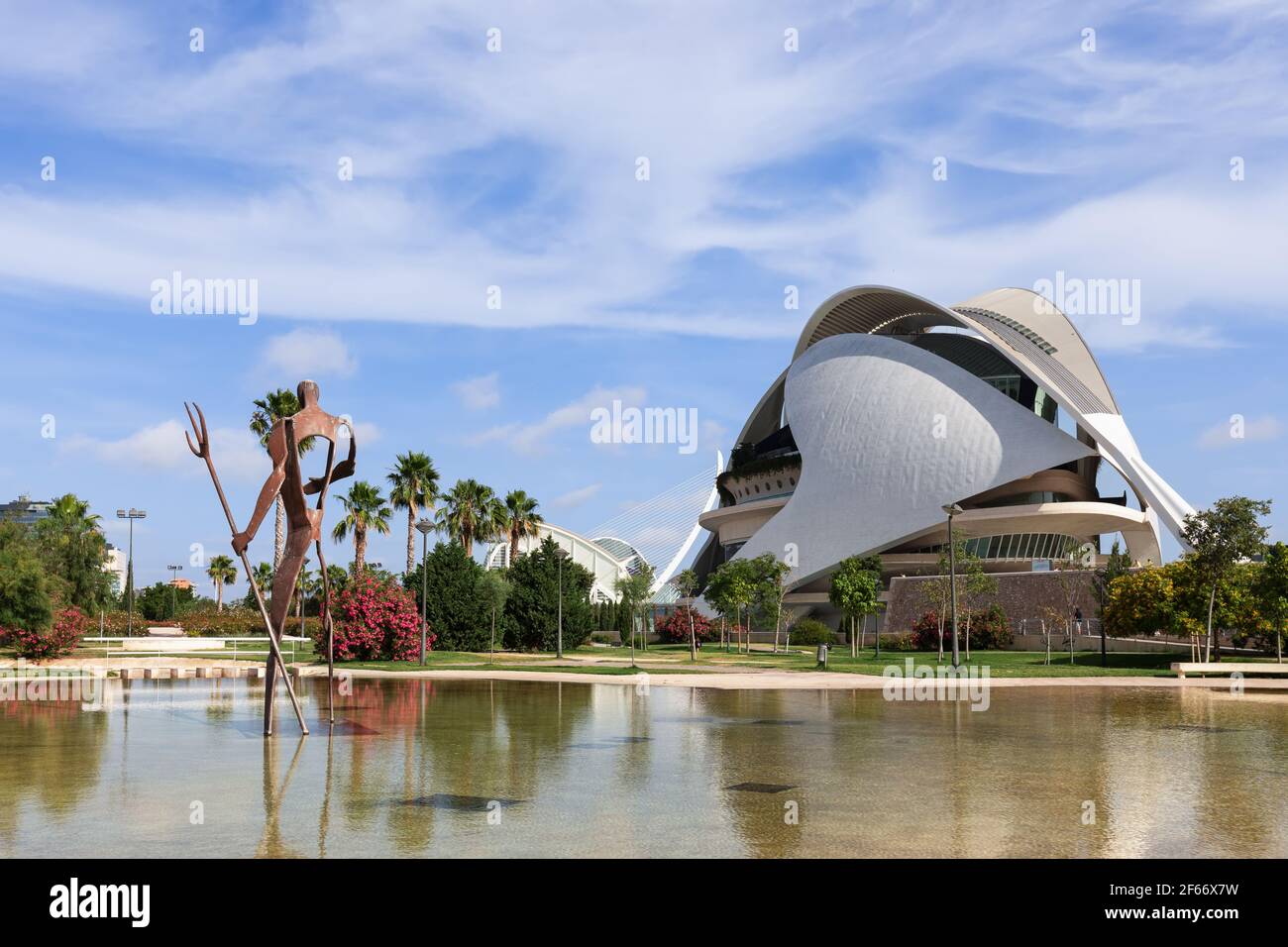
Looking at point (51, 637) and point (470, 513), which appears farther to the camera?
point (470, 513)

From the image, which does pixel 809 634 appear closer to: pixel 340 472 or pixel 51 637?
pixel 51 637

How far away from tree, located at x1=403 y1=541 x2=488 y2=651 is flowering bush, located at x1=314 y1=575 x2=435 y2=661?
568 centimetres

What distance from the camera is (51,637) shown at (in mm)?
31734

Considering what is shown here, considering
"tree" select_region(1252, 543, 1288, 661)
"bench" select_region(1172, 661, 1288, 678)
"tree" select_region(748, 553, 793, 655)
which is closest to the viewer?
"bench" select_region(1172, 661, 1288, 678)

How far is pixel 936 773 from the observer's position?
11297mm

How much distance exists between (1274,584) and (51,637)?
118 ft

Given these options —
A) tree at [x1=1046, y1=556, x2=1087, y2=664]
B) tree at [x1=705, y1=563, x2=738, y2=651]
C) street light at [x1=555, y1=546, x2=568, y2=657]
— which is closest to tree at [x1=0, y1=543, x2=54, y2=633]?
street light at [x1=555, y1=546, x2=568, y2=657]

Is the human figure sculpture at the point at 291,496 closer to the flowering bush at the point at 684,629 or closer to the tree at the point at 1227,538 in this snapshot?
the tree at the point at 1227,538

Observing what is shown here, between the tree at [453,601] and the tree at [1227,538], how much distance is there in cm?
2544

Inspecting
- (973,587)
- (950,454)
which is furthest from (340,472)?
(950,454)

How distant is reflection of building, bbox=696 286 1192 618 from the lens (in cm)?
5581

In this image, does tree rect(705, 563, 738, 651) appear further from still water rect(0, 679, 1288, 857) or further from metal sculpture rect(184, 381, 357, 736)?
metal sculpture rect(184, 381, 357, 736)
